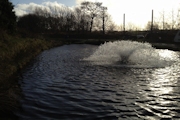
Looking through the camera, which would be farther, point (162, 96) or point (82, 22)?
point (82, 22)

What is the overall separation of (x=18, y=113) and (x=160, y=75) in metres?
10.0

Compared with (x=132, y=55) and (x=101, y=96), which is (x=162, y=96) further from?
(x=132, y=55)

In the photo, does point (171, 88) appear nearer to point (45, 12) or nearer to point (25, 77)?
point (25, 77)

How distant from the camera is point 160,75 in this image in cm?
1412

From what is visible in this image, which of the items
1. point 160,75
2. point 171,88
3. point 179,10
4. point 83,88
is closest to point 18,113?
point 83,88

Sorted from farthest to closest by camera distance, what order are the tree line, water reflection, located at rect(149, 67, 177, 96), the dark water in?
1. the tree line
2. water reflection, located at rect(149, 67, 177, 96)
3. the dark water

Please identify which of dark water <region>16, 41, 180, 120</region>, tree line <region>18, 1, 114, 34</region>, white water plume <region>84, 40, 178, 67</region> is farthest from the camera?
tree line <region>18, 1, 114, 34</region>

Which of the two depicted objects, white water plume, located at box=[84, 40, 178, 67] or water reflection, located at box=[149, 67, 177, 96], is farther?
white water plume, located at box=[84, 40, 178, 67]

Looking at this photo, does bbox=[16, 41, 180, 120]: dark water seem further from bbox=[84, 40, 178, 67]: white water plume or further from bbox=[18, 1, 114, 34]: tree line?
bbox=[18, 1, 114, 34]: tree line

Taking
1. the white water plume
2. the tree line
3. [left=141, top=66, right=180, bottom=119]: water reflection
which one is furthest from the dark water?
the tree line

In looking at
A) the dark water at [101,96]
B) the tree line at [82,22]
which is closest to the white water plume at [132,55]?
the dark water at [101,96]

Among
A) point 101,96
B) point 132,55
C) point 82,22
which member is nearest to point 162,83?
point 101,96

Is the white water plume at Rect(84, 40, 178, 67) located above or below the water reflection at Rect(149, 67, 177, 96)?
above

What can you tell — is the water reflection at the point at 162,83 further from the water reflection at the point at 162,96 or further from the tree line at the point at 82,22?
the tree line at the point at 82,22
